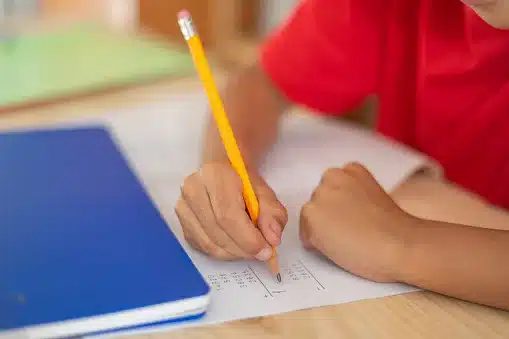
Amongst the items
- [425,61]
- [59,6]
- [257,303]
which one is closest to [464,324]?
[257,303]

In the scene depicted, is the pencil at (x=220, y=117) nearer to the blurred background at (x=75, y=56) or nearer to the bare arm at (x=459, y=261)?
the bare arm at (x=459, y=261)

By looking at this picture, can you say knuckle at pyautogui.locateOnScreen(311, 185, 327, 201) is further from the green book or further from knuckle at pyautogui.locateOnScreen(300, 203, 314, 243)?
the green book

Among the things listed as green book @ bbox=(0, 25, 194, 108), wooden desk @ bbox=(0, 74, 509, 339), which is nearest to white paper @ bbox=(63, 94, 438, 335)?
wooden desk @ bbox=(0, 74, 509, 339)

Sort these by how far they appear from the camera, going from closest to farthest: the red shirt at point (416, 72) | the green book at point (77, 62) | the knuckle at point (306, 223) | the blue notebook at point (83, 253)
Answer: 1. the blue notebook at point (83, 253)
2. the knuckle at point (306, 223)
3. the red shirt at point (416, 72)
4. the green book at point (77, 62)

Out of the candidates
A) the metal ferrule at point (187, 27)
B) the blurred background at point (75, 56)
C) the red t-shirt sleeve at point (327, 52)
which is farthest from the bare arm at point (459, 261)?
the blurred background at point (75, 56)

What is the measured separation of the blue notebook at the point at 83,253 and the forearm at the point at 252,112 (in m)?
0.14

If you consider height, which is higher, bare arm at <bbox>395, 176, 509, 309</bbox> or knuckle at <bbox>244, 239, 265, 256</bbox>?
knuckle at <bbox>244, 239, 265, 256</bbox>

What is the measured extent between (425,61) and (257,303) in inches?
16.5

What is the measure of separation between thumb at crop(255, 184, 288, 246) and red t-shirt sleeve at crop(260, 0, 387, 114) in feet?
1.06

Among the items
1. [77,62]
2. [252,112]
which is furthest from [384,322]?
[77,62]

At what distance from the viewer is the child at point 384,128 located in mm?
495

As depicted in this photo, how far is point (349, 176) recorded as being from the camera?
1.86 feet

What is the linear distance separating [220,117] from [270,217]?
0.29 feet

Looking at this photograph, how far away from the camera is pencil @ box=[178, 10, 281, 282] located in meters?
0.50
